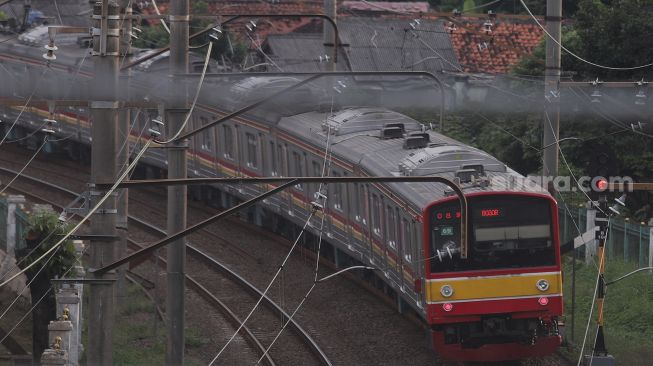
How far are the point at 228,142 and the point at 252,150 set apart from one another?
1.16 metres

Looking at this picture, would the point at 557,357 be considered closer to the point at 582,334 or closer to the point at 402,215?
the point at 582,334

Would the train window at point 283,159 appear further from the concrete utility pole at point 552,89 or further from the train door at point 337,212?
the concrete utility pole at point 552,89

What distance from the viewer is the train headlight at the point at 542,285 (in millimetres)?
16031

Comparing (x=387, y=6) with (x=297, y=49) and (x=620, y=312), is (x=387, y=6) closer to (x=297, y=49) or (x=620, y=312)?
(x=297, y=49)

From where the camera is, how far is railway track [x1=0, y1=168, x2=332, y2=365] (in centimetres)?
1764

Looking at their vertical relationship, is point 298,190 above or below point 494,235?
below

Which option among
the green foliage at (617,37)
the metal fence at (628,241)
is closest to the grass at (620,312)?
the metal fence at (628,241)

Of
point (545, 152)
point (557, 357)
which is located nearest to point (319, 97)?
point (545, 152)

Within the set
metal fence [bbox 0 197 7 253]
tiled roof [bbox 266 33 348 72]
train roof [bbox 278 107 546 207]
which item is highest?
tiled roof [bbox 266 33 348 72]

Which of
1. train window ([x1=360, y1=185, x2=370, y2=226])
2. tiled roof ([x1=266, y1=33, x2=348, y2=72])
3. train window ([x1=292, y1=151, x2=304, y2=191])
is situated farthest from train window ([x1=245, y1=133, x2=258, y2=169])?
tiled roof ([x1=266, y1=33, x2=348, y2=72])

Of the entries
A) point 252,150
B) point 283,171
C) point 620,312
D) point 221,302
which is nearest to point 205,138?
point 252,150

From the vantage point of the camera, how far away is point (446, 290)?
15875 millimetres

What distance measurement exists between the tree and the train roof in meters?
4.35

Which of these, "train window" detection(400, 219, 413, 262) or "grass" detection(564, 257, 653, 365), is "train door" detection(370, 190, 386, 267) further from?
"grass" detection(564, 257, 653, 365)
